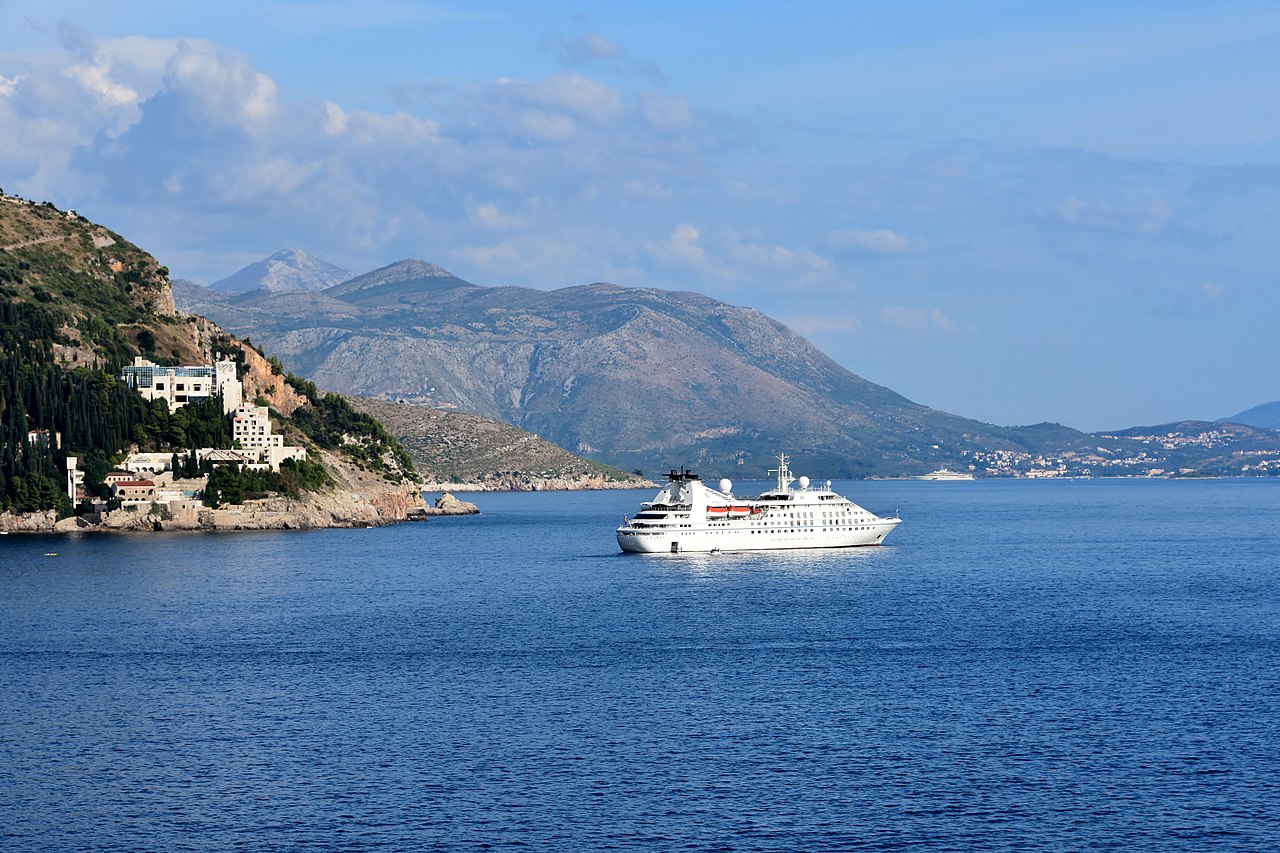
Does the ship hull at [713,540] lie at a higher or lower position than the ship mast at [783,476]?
lower

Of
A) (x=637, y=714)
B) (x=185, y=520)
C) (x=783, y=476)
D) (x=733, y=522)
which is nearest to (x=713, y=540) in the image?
(x=733, y=522)

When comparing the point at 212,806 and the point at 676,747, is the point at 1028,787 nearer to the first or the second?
the point at 676,747

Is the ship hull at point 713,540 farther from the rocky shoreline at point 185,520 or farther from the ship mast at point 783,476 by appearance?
the rocky shoreline at point 185,520

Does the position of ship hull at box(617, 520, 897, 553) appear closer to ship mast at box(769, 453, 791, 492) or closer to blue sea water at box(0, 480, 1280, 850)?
ship mast at box(769, 453, 791, 492)

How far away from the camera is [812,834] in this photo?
1960 inches

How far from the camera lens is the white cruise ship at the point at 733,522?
15050 centimetres

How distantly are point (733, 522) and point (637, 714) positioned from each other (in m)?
83.6

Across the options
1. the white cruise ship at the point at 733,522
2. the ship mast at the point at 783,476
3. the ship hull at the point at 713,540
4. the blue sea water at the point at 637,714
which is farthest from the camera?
the ship mast at the point at 783,476

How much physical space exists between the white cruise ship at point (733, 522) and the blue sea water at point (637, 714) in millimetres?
25097

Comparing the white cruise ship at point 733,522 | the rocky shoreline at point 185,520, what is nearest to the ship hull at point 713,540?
the white cruise ship at point 733,522

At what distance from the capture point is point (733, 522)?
496 feet

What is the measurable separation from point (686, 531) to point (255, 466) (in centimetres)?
6813

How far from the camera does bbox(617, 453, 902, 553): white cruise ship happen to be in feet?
494

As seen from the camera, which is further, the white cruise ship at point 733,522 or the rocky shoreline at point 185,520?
the rocky shoreline at point 185,520
